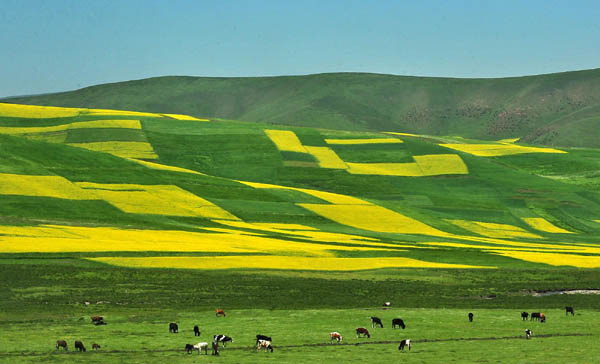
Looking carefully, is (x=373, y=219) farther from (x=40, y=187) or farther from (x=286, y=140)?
(x=286, y=140)

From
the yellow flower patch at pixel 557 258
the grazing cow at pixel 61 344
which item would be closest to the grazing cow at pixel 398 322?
the grazing cow at pixel 61 344

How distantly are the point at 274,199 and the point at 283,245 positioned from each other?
3861 centimetres

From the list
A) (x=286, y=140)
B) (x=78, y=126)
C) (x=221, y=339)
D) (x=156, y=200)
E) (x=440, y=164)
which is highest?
(x=78, y=126)

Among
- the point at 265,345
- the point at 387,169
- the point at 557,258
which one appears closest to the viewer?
the point at 265,345

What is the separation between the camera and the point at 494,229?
4648 inches

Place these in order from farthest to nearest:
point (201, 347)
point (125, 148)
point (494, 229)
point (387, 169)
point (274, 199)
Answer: point (125, 148) → point (387, 169) → point (274, 199) → point (494, 229) → point (201, 347)

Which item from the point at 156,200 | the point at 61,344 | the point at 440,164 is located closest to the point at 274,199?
the point at 156,200

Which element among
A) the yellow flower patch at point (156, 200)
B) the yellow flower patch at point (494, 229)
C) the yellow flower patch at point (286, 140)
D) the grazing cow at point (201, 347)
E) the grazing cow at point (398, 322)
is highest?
the yellow flower patch at point (286, 140)

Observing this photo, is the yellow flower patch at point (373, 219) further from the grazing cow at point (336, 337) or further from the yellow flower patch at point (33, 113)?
the yellow flower patch at point (33, 113)

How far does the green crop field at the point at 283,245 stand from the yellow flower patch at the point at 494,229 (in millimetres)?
523

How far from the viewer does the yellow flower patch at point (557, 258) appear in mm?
76188

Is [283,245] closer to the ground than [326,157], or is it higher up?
closer to the ground

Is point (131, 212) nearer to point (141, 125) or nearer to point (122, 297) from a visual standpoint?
point (122, 297)

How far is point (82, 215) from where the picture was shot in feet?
320
